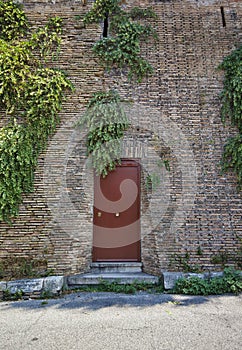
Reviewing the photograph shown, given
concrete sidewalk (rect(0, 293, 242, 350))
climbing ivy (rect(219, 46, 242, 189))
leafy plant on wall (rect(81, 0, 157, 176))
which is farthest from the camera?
leafy plant on wall (rect(81, 0, 157, 176))

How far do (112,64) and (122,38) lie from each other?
742 millimetres

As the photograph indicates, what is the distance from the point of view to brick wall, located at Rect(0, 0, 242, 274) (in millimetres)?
6031

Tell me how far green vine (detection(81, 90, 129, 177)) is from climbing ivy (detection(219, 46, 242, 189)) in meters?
2.51

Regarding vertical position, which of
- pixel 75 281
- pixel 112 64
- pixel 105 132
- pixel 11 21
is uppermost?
pixel 11 21

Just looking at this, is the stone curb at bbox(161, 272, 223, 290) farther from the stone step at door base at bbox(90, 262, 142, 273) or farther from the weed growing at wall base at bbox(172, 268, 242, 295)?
the stone step at door base at bbox(90, 262, 142, 273)

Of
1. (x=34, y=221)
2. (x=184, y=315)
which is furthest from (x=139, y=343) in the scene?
(x=34, y=221)

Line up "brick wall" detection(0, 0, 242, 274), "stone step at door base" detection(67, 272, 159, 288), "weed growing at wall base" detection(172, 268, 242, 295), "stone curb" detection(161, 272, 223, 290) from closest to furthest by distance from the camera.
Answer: "weed growing at wall base" detection(172, 268, 242, 295) → "stone curb" detection(161, 272, 223, 290) → "stone step at door base" detection(67, 272, 159, 288) → "brick wall" detection(0, 0, 242, 274)

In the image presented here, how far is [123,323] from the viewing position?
392cm

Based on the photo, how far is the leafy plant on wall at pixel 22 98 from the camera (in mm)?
6039

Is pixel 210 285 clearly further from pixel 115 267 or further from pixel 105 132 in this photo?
pixel 105 132

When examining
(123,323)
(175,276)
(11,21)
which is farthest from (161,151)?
(11,21)

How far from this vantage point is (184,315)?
4.16 metres

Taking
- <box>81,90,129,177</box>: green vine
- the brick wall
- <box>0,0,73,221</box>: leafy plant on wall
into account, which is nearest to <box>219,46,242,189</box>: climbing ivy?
the brick wall

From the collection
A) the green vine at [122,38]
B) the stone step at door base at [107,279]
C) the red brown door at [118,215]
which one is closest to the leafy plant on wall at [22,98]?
the green vine at [122,38]
